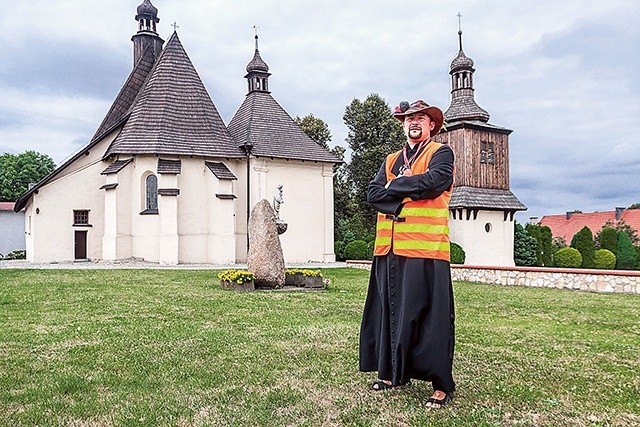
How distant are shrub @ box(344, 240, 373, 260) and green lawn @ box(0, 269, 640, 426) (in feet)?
59.0

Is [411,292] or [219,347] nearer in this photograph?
[411,292]

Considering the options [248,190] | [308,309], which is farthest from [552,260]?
[308,309]

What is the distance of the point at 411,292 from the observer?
13.5ft

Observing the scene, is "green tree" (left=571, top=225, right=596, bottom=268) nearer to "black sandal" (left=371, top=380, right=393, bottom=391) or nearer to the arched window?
the arched window

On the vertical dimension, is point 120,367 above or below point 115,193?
below

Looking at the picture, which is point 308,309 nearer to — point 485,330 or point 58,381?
point 485,330

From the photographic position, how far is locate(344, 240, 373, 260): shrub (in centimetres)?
2781

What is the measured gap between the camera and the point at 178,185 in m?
24.7

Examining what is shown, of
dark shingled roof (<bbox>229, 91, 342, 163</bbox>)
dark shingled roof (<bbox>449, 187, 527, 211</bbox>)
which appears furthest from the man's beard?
dark shingled roof (<bbox>449, 187, 527, 211</bbox>)

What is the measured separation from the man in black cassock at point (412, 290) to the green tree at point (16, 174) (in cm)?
5734

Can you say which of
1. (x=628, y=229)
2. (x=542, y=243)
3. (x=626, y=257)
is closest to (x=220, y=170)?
(x=542, y=243)

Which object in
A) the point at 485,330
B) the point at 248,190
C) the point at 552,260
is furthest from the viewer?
the point at 552,260

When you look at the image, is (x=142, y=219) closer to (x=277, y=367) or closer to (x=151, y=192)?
(x=151, y=192)

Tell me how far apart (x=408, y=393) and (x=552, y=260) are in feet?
106
